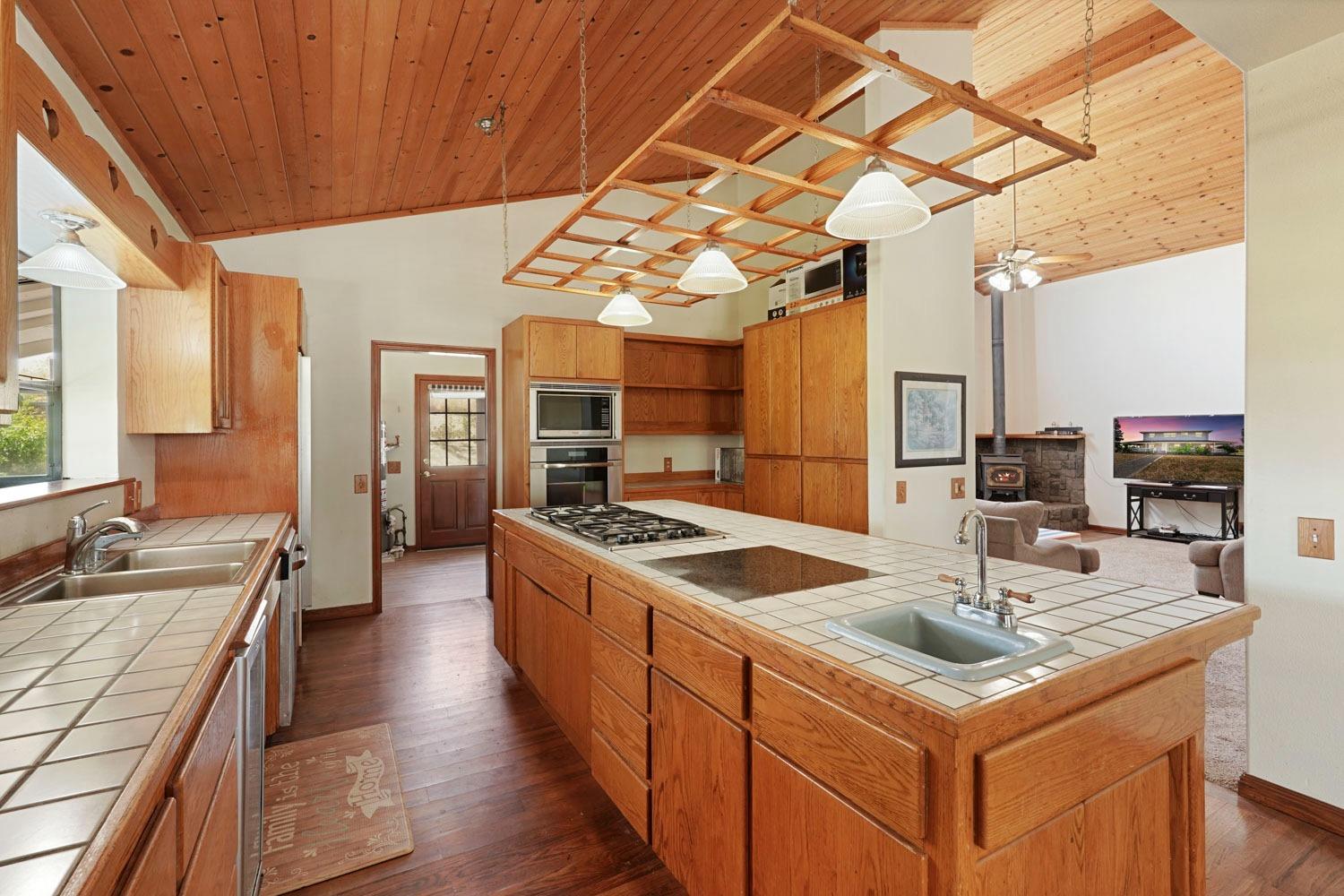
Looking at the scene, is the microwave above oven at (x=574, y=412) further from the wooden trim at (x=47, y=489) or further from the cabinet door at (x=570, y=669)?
the wooden trim at (x=47, y=489)

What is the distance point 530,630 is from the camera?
2930 mm

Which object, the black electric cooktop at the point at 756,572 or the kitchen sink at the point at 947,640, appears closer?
the kitchen sink at the point at 947,640

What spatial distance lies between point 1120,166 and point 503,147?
17.6 ft

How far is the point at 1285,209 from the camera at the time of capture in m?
2.15

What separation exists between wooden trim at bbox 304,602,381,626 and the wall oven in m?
1.52

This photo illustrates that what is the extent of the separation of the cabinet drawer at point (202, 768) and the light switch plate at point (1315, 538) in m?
3.18

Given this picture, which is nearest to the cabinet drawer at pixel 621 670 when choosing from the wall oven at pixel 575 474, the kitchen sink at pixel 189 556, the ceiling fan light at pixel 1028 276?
the kitchen sink at pixel 189 556

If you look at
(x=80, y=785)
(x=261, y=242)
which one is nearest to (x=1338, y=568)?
(x=80, y=785)

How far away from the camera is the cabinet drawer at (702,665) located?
142 centimetres

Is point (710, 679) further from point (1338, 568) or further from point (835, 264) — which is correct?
point (835, 264)

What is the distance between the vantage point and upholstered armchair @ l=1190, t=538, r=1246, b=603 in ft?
13.9

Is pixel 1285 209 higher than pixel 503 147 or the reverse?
the reverse

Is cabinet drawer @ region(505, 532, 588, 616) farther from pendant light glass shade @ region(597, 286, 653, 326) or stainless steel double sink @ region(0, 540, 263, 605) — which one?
pendant light glass shade @ region(597, 286, 653, 326)

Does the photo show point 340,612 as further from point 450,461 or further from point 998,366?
point 998,366
